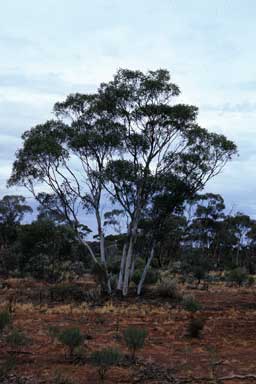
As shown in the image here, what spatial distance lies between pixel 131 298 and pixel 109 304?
9.76 ft

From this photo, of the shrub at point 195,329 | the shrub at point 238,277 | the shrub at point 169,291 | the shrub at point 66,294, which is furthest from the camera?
the shrub at point 238,277

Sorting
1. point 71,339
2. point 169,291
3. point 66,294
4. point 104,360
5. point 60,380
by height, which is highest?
point 169,291

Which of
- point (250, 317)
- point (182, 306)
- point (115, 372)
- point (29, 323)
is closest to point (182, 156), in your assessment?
point (182, 306)

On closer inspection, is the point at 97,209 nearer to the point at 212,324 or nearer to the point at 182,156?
the point at 182,156

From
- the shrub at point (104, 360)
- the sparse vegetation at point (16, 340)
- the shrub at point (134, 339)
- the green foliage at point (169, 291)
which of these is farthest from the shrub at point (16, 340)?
the green foliage at point (169, 291)

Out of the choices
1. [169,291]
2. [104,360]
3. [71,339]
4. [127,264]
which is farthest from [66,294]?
[104,360]

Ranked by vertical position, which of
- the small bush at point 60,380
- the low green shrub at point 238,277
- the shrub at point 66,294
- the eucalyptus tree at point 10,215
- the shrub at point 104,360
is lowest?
the small bush at point 60,380

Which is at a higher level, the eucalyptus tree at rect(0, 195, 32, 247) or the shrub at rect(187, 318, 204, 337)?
the eucalyptus tree at rect(0, 195, 32, 247)

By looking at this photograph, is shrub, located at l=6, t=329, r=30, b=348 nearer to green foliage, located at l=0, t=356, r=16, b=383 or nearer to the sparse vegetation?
the sparse vegetation

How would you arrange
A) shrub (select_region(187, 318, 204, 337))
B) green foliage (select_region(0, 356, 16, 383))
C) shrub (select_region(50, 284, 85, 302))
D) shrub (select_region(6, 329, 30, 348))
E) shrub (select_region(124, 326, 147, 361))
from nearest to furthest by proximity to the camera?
green foliage (select_region(0, 356, 16, 383))
shrub (select_region(124, 326, 147, 361))
shrub (select_region(6, 329, 30, 348))
shrub (select_region(187, 318, 204, 337))
shrub (select_region(50, 284, 85, 302))

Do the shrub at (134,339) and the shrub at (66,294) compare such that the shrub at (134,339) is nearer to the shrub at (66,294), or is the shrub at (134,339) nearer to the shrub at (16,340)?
the shrub at (16,340)

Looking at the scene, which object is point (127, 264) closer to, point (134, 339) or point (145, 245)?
point (145, 245)

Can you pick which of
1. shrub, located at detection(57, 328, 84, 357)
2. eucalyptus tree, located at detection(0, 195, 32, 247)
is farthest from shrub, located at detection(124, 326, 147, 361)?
eucalyptus tree, located at detection(0, 195, 32, 247)

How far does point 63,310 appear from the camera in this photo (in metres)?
17.9
